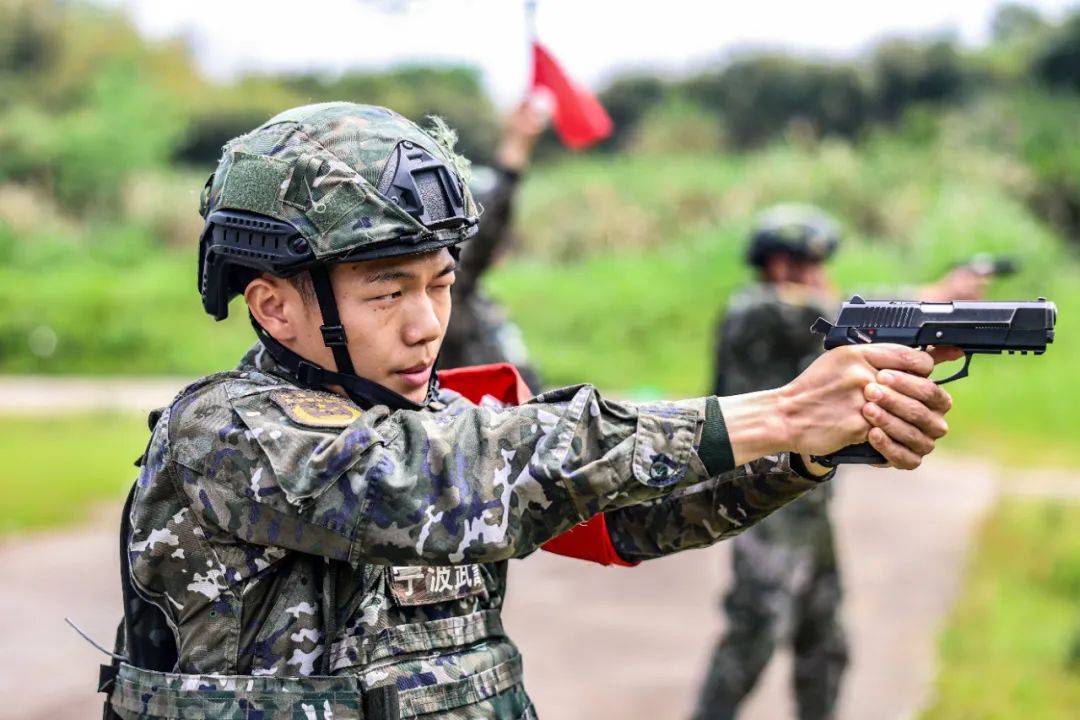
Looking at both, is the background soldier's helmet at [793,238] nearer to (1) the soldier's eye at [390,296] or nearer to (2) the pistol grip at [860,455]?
(2) the pistol grip at [860,455]

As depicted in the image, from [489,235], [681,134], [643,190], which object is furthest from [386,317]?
[681,134]

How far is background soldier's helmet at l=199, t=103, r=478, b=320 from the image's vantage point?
7.63 feet

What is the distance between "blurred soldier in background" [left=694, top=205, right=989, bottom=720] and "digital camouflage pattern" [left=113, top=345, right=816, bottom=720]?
3.06 metres

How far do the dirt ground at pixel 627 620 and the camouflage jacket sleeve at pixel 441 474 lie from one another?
4271mm

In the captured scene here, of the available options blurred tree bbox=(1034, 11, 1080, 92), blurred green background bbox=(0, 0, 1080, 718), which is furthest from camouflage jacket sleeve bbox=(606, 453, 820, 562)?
blurred tree bbox=(1034, 11, 1080, 92)

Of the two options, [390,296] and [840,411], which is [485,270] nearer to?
[390,296]

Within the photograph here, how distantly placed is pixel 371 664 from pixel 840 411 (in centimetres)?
89

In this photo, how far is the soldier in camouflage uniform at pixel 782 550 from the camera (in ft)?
18.2

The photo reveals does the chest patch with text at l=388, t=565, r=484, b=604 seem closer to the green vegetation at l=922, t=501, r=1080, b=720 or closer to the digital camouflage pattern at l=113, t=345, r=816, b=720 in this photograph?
the digital camouflage pattern at l=113, t=345, r=816, b=720

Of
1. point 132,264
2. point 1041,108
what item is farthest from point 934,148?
point 132,264

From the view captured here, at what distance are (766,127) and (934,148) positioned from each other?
549 cm

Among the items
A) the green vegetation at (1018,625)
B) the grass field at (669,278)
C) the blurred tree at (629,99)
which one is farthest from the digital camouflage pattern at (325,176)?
the blurred tree at (629,99)

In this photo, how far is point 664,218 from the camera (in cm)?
2175

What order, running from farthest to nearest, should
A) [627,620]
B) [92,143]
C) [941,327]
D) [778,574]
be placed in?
1. [92,143]
2. [627,620]
3. [778,574]
4. [941,327]
